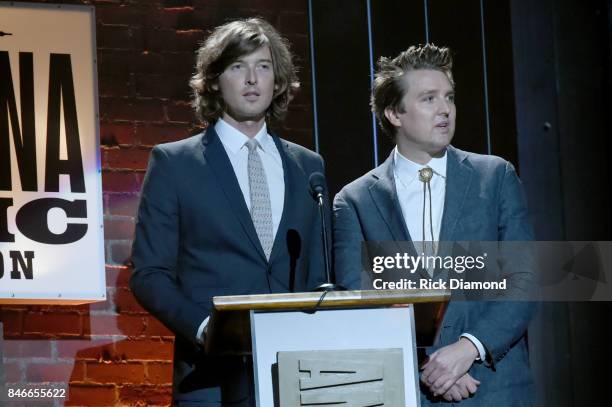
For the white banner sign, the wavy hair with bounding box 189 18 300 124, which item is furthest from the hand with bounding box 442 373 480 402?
the white banner sign

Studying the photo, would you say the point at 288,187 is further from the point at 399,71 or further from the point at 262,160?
the point at 399,71

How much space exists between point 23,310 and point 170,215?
106cm

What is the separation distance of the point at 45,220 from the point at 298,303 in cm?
161

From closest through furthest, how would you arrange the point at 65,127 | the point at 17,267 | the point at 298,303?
1. the point at 298,303
2. the point at 17,267
3. the point at 65,127

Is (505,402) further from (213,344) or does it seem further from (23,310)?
(23,310)

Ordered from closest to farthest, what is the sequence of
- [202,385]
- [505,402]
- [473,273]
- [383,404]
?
1. [383,404]
2. [202,385]
3. [505,402]
4. [473,273]

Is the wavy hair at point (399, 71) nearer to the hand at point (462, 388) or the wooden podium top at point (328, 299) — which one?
the hand at point (462, 388)

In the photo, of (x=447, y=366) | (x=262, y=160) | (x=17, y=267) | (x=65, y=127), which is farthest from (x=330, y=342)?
(x=65, y=127)

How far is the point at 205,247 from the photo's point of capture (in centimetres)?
272

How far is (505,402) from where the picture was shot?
277cm

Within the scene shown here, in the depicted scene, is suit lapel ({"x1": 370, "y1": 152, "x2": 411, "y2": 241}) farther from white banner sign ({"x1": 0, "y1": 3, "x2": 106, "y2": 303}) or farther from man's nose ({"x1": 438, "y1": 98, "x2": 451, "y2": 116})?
white banner sign ({"x1": 0, "y1": 3, "x2": 106, "y2": 303})

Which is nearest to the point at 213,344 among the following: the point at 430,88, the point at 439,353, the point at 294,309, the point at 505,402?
the point at 294,309

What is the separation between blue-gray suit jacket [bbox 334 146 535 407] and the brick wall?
2.37ft

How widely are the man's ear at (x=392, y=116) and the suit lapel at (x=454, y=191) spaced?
0.67 feet
